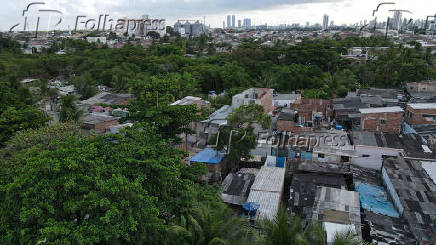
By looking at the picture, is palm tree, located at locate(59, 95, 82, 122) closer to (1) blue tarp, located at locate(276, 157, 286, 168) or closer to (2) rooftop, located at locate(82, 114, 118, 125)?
(2) rooftop, located at locate(82, 114, 118, 125)

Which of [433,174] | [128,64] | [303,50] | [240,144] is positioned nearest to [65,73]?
[128,64]

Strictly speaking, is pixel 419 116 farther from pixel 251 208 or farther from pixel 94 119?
pixel 94 119

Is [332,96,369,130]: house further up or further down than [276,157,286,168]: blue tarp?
further up

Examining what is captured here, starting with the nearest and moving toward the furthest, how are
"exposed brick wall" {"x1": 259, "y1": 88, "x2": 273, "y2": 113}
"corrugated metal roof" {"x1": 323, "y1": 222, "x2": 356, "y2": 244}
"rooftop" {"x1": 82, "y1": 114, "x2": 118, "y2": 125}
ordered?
"corrugated metal roof" {"x1": 323, "y1": 222, "x2": 356, "y2": 244}, "rooftop" {"x1": 82, "y1": 114, "x2": 118, "y2": 125}, "exposed brick wall" {"x1": 259, "y1": 88, "x2": 273, "y2": 113}

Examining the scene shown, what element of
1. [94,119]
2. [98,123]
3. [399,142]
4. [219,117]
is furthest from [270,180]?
[94,119]

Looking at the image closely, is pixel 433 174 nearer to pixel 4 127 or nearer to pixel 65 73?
pixel 4 127

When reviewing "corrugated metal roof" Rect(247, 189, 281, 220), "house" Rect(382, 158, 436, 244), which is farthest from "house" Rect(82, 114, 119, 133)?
"house" Rect(382, 158, 436, 244)

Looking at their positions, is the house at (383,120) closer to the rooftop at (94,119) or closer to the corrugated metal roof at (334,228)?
the corrugated metal roof at (334,228)
